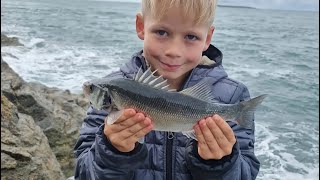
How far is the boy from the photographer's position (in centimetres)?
262

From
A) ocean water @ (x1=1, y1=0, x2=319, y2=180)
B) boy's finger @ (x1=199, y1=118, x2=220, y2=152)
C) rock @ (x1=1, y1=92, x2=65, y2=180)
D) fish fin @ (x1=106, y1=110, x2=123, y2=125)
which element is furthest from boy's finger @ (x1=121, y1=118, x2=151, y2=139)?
ocean water @ (x1=1, y1=0, x2=319, y2=180)

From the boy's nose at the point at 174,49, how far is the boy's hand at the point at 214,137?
48 centimetres

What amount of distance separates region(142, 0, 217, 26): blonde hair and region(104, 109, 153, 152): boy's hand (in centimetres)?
74

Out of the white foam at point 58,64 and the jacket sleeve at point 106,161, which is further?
the white foam at point 58,64

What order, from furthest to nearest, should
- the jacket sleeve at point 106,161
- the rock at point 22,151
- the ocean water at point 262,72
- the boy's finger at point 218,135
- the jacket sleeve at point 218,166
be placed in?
the ocean water at point 262,72
the rock at point 22,151
the jacket sleeve at point 218,166
the jacket sleeve at point 106,161
the boy's finger at point 218,135

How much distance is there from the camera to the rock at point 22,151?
4.80 metres

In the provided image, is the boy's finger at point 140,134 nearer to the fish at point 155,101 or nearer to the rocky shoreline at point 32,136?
the fish at point 155,101

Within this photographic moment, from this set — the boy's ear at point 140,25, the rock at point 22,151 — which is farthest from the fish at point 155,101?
the rock at point 22,151

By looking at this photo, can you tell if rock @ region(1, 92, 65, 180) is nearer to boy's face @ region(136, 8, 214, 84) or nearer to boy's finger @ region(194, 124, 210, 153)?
boy's face @ region(136, 8, 214, 84)

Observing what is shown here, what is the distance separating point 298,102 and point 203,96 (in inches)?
632

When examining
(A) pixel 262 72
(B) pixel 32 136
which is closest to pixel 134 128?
(B) pixel 32 136

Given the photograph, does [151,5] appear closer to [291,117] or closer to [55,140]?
[55,140]

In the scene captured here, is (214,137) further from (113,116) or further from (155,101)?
(113,116)

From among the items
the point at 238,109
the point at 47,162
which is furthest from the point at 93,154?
the point at 47,162
